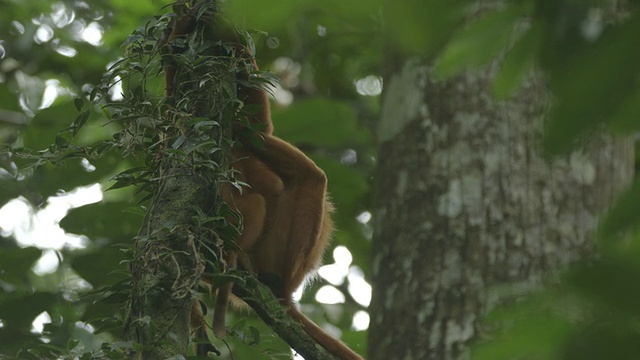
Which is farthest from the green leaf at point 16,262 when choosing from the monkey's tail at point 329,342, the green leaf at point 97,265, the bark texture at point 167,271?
the bark texture at point 167,271

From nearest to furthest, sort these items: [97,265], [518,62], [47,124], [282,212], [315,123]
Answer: [518,62], [97,265], [47,124], [282,212], [315,123]

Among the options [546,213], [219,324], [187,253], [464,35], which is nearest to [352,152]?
[546,213]

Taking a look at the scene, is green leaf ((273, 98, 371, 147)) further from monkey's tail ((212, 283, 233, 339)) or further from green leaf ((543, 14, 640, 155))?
green leaf ((543, 14, 640, 155))

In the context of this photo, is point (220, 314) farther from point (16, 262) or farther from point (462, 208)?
point (16, 262)

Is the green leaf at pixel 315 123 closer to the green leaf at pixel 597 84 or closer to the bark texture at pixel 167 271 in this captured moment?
the bark texture at pixel 167 271

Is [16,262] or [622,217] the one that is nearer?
[622,217]

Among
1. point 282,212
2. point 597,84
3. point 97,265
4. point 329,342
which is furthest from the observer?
point 282,212

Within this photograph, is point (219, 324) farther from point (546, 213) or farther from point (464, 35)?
point (464, 35)

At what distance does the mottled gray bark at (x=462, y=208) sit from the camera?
3.28m

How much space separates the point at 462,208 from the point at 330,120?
3.11ft

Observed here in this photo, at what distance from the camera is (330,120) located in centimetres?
415

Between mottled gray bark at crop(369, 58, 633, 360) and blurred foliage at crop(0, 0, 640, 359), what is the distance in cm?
43

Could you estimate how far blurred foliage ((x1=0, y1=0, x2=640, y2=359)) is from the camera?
72 cm

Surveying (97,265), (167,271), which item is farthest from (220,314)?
(97,265)
